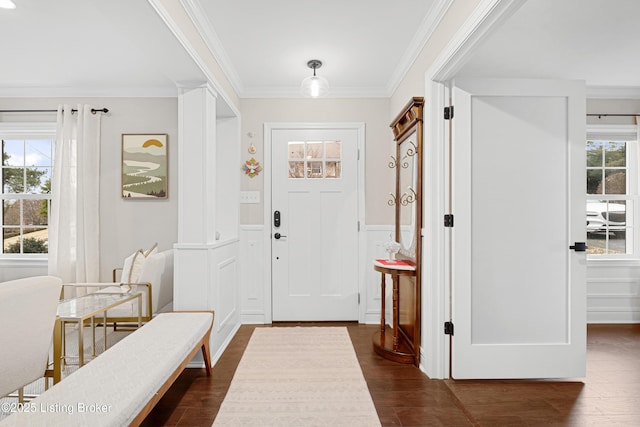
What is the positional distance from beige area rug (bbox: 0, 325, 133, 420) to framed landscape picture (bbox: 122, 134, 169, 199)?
135 cm

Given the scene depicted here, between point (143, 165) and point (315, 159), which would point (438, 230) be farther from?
point (143, 165)

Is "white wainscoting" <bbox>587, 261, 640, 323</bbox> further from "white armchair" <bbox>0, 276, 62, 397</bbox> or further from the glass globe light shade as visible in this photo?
"white armchair" <bbox>0, 276, 62, 397</bbox>

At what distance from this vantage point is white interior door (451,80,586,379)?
2.41 metres

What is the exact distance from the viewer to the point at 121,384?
150 cm

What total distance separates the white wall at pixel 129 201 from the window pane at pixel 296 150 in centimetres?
119

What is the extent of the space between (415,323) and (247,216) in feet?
6.52

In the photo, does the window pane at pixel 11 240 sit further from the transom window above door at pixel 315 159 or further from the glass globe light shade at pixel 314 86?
the glass globe light shade at pixel 314 86

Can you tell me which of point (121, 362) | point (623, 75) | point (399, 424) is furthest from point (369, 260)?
point (623, 75)

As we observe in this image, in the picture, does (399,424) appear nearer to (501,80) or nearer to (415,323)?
(415,323)

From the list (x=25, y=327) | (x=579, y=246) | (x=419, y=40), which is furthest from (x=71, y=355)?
(x=579, y=246)

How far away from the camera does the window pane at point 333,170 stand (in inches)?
152

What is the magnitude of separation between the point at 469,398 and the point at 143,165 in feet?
11.6

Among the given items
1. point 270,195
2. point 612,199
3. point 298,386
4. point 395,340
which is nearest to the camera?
point 298,386

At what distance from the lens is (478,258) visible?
243cm
